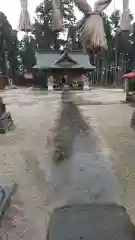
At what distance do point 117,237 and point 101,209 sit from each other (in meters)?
0.63

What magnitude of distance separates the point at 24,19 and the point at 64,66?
2353 cm

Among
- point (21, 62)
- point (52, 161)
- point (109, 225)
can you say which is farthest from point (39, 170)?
point (21, 62)

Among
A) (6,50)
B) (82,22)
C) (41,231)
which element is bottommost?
(41,231)

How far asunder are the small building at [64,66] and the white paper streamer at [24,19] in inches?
906

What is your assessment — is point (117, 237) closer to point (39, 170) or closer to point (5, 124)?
point (39, 170)

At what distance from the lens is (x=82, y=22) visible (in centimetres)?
419

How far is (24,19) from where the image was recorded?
4.43m

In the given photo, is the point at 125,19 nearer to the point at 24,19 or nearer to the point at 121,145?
the point at 24,19

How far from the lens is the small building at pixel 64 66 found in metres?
27.9

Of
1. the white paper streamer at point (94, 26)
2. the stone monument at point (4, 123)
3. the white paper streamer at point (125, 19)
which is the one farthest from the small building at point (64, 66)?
the white paper streamer at point (94, 26)

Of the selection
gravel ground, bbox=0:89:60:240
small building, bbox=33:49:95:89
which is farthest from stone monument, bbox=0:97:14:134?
small building, bbox=33:49:95:89

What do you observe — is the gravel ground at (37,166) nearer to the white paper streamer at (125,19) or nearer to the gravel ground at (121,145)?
the gravel ground at (121,145)

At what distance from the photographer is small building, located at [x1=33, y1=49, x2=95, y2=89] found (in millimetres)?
27922

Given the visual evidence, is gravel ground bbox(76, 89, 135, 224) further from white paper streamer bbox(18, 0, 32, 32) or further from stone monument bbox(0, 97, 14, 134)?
white paper streamer bbox(18, 0, 32, 32)
